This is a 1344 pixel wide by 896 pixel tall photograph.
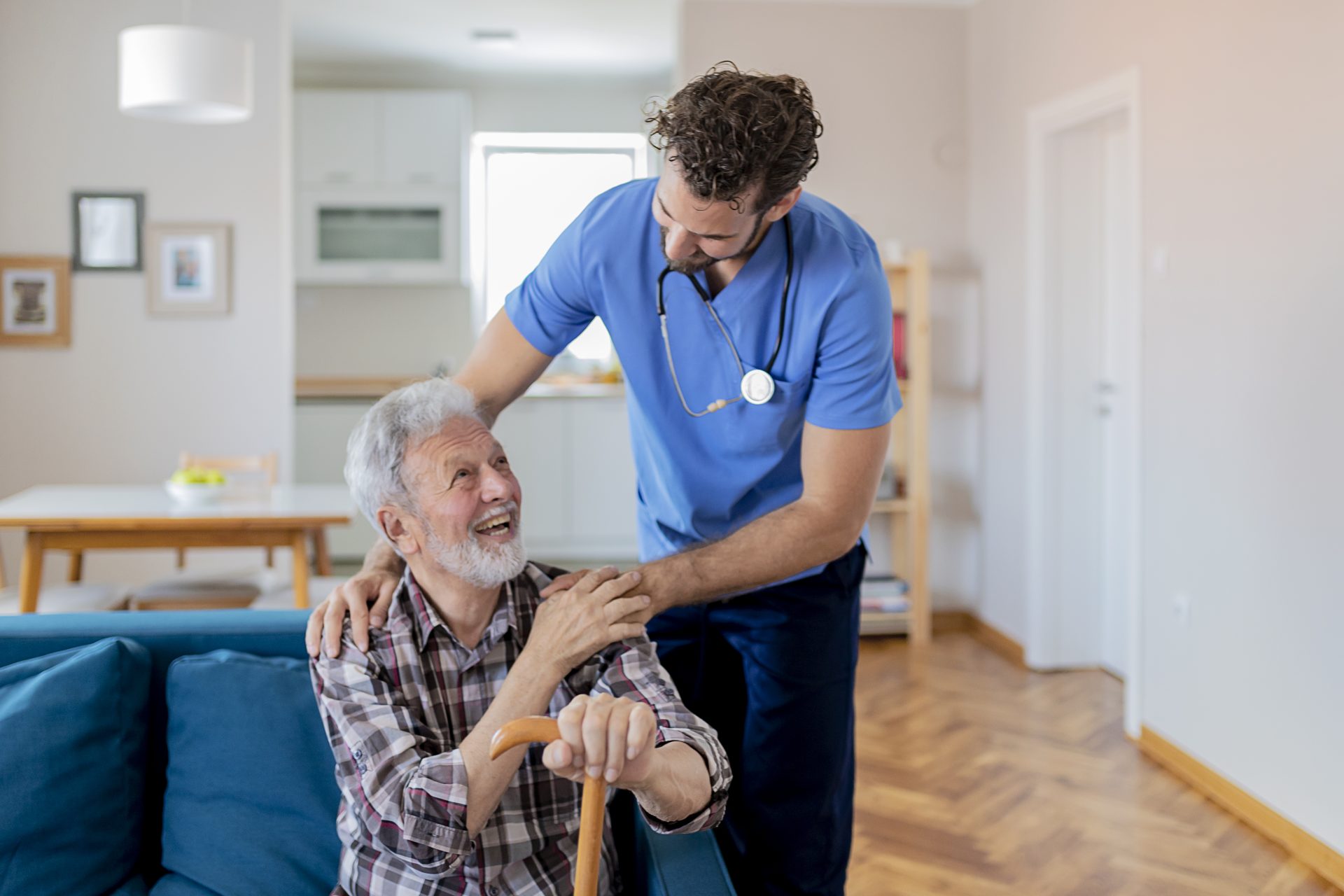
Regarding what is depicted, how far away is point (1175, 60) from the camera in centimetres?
353

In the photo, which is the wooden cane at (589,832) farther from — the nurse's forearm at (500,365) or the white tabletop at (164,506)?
the white tabletop at (164,506)

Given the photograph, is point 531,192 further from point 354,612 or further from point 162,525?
point 354,612

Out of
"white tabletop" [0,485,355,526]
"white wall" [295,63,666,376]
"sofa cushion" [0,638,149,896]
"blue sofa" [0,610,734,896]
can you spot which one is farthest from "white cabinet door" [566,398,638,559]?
"sofa cushion" [0,638,149,896]

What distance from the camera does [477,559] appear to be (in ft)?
5.12

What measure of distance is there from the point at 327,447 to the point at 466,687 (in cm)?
532

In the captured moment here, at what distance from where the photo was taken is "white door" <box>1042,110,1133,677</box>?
455 cm

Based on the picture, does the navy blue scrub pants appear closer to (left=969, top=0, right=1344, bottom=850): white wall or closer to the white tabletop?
(left=969, top=0, right=1344, bottom=850): white wall

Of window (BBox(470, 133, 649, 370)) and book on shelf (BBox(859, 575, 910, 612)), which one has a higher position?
window (BBox(470, 133, 649, 370))

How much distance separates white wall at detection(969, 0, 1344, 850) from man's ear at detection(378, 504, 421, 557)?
2274 millimetres

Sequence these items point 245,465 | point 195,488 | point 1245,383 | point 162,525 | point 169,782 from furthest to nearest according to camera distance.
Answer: point 245,465 → point 195,488 → point 162,525 → point 1245,383 → point 169,782

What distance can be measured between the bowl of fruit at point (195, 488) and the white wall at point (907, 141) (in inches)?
111

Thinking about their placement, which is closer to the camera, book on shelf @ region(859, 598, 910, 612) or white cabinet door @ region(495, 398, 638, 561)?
book on shelf @ region(859, 598, 910, 612)

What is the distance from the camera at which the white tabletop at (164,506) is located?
11.1ft

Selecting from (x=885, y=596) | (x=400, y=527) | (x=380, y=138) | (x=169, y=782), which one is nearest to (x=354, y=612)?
(x=400, y=527)
